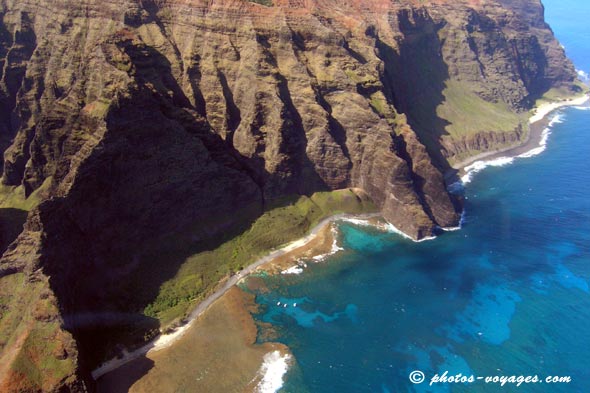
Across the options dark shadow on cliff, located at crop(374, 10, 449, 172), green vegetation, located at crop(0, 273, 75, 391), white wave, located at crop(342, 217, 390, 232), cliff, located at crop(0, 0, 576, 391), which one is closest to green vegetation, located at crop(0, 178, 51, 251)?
cliff, located at crop(0, 0, 576, 391)

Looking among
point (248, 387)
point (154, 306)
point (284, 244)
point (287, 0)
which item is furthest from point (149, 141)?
point (287, 0)

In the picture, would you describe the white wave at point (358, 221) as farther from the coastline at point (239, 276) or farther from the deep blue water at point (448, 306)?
the deep blue water at point (448, 306)

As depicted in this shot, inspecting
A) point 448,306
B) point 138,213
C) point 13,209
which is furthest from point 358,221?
point 13,209

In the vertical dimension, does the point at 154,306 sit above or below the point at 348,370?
above

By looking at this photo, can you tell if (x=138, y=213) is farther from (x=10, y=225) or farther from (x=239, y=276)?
(x=10, y=225)

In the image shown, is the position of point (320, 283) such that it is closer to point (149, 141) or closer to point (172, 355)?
point (172, 355)

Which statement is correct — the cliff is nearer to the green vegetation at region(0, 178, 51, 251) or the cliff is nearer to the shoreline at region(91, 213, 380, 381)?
the green vegetation at region(0, 178, 51, 251)
